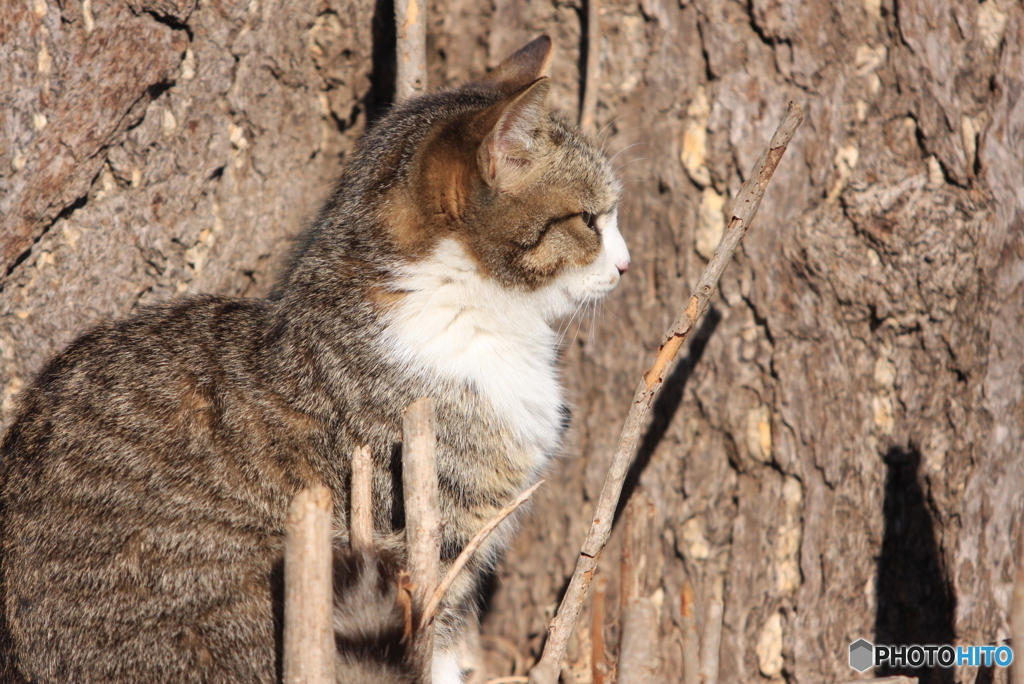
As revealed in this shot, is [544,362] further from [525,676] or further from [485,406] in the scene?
[525,676]

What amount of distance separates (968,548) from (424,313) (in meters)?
1.79

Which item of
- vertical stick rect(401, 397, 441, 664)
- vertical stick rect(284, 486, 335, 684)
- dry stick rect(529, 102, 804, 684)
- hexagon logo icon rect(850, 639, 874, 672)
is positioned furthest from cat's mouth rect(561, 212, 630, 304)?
hexagon logo icon rect(850, 639, 874, 672)

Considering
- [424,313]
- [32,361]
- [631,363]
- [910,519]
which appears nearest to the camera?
[424,313]

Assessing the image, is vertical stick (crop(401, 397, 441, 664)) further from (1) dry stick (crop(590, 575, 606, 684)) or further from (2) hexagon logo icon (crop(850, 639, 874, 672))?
(2) hexagon logo icon (crop(850, 639, 874, 672))

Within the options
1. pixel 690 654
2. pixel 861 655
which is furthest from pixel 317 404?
pixel 861 655

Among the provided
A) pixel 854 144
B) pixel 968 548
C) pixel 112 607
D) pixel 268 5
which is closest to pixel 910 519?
pixel 968 548

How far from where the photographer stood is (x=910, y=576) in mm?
2570

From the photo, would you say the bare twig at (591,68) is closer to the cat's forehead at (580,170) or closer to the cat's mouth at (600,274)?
the cat's forehead at (580,170)

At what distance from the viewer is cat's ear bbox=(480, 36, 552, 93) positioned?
7.88ft

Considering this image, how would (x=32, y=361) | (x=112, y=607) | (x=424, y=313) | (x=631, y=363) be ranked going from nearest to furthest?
(x=112, y=607), (x=424, y=313), (x=32, y=361), (x=631, y=363)

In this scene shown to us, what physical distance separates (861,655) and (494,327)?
1.57m

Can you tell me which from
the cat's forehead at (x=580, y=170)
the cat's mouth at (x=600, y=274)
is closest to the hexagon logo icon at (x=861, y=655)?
the cat's mouth at (x=600, y=274)

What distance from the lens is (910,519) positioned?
257 centimetres

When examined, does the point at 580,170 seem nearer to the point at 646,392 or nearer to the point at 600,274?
the point at 600,274
